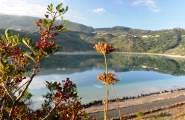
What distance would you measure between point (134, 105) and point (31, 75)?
247 ft

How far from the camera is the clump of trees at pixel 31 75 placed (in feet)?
28.6

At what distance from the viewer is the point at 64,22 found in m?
9.28

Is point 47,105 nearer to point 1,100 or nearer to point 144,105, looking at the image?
point 1,100

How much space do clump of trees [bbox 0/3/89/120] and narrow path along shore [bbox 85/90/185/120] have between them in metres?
56.4

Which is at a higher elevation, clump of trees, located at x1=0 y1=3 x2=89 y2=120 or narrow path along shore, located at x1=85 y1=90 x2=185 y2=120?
clump of trees, located at x1=0 y1=3 x2=89 y2=120

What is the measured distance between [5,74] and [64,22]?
1.72 metres

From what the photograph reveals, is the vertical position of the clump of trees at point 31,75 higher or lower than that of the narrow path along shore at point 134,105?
higher

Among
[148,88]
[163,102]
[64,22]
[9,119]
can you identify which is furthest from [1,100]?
[148,88]

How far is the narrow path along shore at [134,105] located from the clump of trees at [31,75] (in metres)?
56.4

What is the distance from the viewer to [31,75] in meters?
8.77

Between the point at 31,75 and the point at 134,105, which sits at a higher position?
the point at 31,75

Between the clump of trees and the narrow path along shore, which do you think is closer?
the clump of trees

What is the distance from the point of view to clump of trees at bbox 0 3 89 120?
872 cm

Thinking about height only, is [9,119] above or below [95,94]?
above
